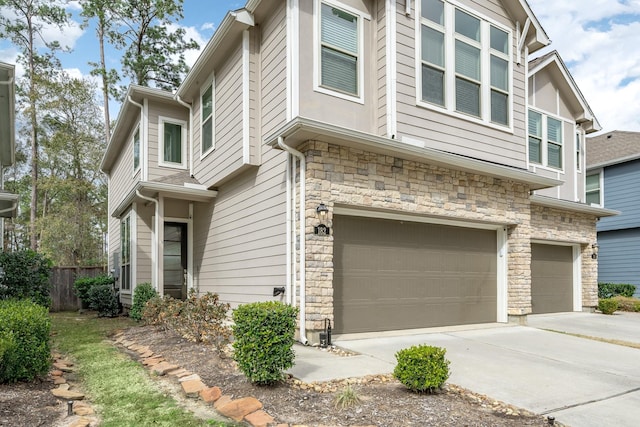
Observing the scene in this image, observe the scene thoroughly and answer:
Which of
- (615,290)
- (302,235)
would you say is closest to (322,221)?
(302,235)

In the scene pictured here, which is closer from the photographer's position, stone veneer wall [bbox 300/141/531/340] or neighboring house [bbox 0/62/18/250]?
stone veneer wall [bbox 300/141/531/340]

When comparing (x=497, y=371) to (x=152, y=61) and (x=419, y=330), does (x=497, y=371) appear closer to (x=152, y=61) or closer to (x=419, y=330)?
(x=419, y=330)

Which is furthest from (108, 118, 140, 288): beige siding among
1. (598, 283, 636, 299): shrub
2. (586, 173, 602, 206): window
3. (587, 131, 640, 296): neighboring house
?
(586, 173, 602, 206): window

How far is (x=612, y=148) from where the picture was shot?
1770 centimetres

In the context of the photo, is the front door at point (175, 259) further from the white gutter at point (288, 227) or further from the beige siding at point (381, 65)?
the beige siding at point (381, 65)

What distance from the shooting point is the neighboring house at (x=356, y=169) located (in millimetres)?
7426

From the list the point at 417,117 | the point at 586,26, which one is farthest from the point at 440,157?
the point at 586,26

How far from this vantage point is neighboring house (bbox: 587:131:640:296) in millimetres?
16422

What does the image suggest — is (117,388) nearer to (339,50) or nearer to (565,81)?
(339,50)

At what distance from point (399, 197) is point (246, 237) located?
3.01 meters

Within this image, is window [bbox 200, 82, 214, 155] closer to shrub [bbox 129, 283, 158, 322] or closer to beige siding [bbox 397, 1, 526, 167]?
shrub [bbox 129, 283, 158, 322]

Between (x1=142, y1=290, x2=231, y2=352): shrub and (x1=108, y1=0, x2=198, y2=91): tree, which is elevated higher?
(x1=108, y1=0, x2=198, y2=91): tree

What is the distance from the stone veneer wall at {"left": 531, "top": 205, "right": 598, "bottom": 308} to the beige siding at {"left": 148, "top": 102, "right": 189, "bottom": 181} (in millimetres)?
9078

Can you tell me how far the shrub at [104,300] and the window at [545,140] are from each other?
11314 mm
